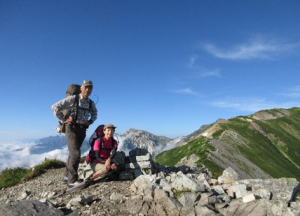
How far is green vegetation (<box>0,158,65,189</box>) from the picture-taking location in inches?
508

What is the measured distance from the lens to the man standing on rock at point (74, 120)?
8914 mm

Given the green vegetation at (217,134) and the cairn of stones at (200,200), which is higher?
the green vegetation at (217,134)

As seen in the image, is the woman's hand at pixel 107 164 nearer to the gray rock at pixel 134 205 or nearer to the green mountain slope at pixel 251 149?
the gray rock at pixel 134 205

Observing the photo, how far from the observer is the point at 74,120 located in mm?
9094

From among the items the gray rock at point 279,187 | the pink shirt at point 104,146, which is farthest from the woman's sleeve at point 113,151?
the gray rock at point 279,187

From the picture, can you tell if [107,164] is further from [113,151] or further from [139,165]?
[139,165]

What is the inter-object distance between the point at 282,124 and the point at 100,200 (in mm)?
126938

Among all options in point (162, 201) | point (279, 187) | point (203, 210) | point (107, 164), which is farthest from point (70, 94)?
point (279, 187)

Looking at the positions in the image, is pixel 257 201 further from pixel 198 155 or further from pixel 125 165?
pixel 198 155

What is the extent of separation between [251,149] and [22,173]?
69.4 m

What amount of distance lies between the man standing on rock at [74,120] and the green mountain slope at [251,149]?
38.9 m

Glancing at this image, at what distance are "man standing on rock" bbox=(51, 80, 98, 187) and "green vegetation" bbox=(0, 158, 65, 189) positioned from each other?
19.5 feet

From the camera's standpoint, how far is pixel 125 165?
10961 mm

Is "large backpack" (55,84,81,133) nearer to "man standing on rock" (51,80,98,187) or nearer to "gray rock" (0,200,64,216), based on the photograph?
"man standing on rock" (51,80,98,187)
